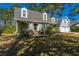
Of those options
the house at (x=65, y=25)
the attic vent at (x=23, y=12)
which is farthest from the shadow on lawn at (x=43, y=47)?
the attic vent at (x=23, y=12)

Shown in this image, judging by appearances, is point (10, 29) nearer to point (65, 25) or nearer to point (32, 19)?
point (32, 19)

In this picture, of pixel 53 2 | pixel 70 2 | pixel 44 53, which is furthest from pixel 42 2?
pixel 44 53

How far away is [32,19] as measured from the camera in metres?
3.90

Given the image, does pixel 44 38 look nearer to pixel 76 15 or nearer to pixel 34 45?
pixel 34 45

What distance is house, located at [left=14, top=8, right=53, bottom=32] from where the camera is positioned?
3857 millimetres

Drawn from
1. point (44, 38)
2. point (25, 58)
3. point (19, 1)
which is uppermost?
point (19, 1)

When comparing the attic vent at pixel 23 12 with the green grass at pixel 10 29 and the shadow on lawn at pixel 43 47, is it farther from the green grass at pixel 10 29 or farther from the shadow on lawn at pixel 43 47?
the shadow on lawn at pixel 43 47

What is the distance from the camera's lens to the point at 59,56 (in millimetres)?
3770

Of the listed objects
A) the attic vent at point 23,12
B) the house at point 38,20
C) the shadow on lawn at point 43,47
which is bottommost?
the shadow on lawn at point 43,47

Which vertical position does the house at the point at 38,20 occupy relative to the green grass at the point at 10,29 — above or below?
above

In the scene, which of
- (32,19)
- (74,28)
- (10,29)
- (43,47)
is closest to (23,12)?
(32,19)

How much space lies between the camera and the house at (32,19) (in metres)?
3.86

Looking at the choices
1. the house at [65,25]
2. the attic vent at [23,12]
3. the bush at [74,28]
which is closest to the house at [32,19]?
the attic vent at [23,12]

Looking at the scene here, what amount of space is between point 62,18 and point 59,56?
523 mm
